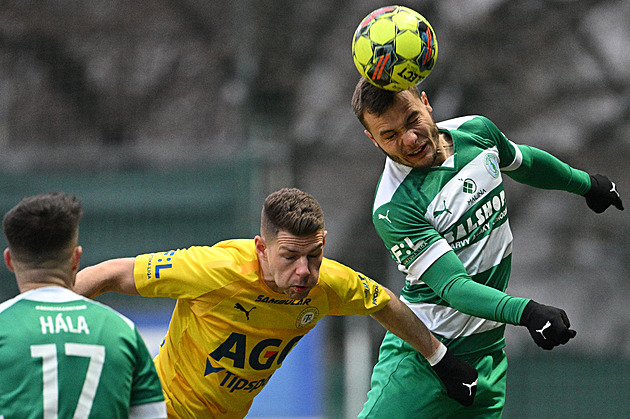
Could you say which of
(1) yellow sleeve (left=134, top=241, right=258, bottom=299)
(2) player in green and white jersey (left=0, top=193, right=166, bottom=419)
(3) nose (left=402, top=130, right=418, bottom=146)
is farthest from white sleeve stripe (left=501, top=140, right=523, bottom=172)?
(2) player in green and white jersey (left=0, top=193, right=166, bottom=419)

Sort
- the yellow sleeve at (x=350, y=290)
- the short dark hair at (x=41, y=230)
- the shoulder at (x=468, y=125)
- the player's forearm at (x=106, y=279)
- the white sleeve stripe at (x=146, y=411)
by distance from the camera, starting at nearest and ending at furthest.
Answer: the short dark hair at (x=41, y=230) < the white sleeve stripe at (x=146, y=411) < the player's forearm at (x=106, y=279) < the yellow sleeve at (x=350, y=290) < the shoulder at (x=468, y=125)

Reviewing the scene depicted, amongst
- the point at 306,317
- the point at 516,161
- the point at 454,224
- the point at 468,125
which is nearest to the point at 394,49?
the point at 468,125

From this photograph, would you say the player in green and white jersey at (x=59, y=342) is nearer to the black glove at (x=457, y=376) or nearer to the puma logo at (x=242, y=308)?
the puma logo at (x=242, y=308)

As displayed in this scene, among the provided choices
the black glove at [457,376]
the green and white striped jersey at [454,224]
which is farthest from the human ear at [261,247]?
the black glove at [457,376]

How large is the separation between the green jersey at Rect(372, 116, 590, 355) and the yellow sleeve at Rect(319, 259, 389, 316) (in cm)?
22

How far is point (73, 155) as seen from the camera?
14.2 metres

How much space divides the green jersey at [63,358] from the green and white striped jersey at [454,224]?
164 centimetres

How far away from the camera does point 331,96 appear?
A: 653 inches

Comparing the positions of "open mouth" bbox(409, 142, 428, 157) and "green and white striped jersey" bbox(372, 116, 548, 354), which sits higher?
"open mouth" bbox(409, 142, 428, 157)

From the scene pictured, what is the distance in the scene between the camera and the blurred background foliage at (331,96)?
1495 centimetres

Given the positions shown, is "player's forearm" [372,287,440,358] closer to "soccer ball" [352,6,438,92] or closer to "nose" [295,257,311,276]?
"nose" [295,257,311,276]

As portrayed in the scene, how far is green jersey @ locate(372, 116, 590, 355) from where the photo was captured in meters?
4.90

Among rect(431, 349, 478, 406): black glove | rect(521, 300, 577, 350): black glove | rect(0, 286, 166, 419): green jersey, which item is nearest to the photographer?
rect(0, 286, 166, 419): green jersey

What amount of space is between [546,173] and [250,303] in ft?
6.29
